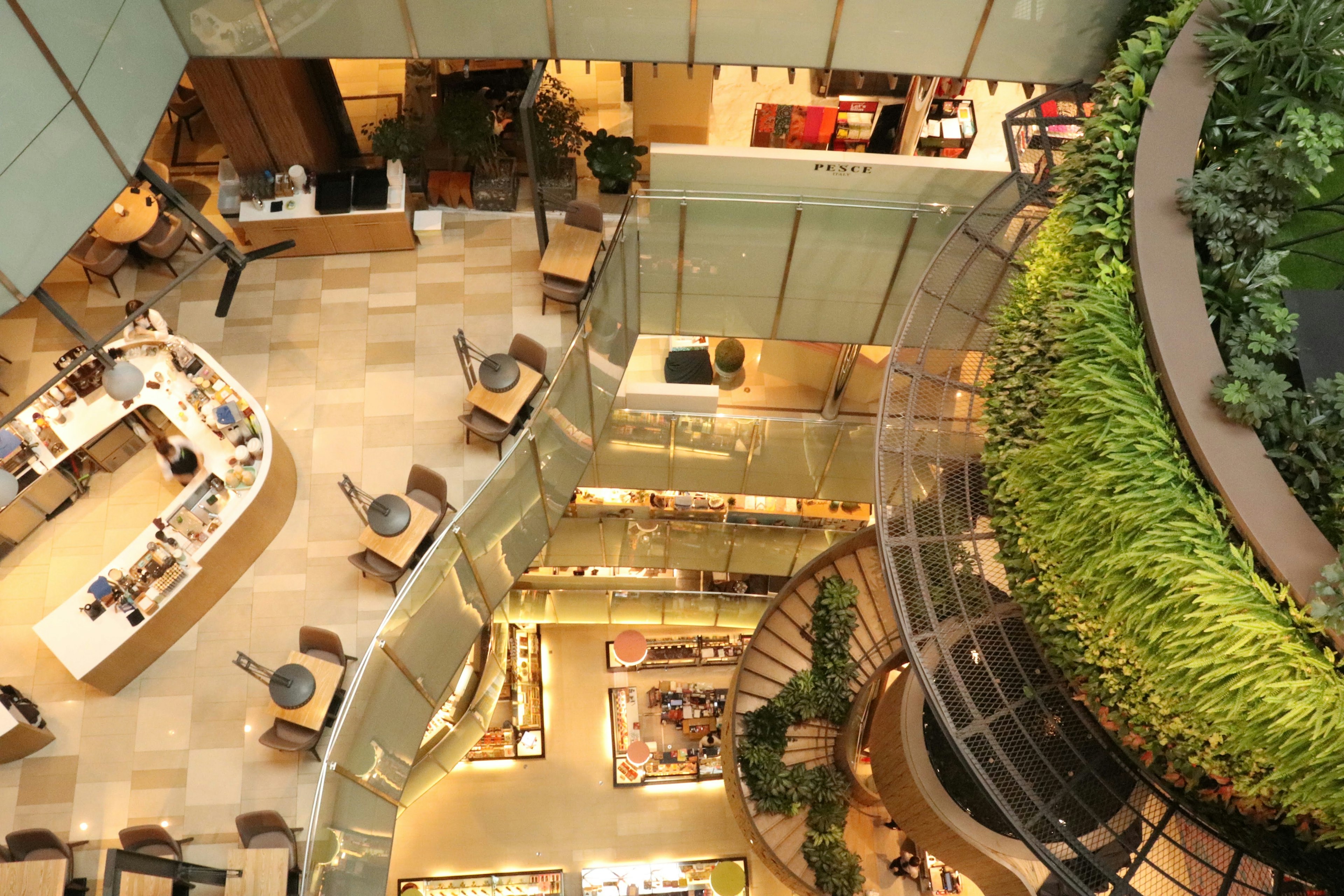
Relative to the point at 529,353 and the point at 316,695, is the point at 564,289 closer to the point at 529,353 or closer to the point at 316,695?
the point at 529,353

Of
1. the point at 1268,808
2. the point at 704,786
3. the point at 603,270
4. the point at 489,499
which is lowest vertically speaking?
the point at 1268,808

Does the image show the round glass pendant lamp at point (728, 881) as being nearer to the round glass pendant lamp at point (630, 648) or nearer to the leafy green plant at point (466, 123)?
the round glass pendant lamp at point (630, 648)

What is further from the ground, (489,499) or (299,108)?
(299,108)

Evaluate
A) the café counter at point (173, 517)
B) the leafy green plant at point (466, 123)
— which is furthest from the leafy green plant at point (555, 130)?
the café counter at point (173, 517)

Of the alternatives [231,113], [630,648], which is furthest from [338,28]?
[630,648]

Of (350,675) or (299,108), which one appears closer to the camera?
(350,675)

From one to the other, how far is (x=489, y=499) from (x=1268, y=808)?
7.10 metres

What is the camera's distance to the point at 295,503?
10.6m

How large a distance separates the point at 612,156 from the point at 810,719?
9020 mm

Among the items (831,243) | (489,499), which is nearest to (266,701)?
(489,499)

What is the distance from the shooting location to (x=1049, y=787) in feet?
25.2

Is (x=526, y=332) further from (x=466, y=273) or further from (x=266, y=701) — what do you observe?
(x=266, y=701)

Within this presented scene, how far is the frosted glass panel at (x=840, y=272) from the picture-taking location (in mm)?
11641

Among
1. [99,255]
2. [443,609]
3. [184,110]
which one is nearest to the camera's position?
[443,609]
